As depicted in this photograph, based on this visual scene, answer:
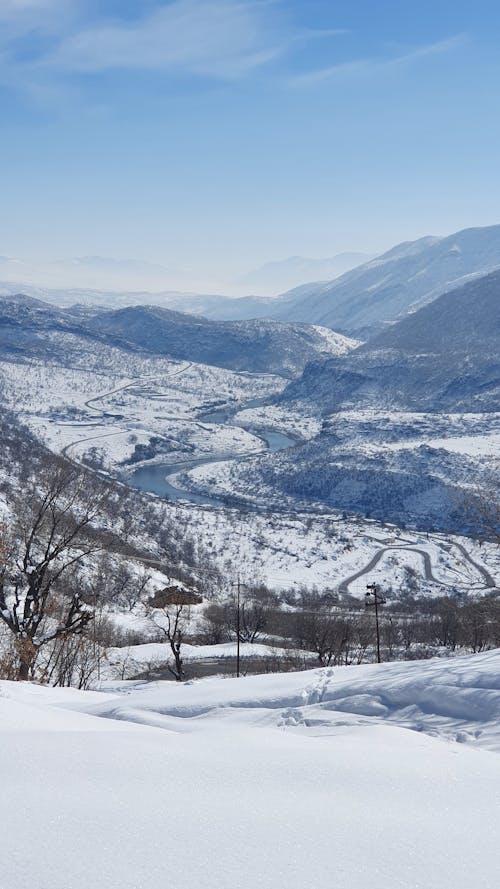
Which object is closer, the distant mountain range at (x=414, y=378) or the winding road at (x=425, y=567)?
the winding road at (x=425, y=567)

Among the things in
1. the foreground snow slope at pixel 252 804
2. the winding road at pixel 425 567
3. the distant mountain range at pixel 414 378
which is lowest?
the winding road at pixel 425 567

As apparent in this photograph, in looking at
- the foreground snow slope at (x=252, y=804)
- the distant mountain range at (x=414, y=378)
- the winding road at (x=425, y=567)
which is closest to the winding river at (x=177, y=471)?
the winding road at (x=425, y=567)

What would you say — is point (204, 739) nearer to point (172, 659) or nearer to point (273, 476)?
point (172, 659)

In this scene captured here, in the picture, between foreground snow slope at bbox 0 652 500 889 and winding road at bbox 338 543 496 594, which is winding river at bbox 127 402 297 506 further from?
foreground snow slope at bbox 0 652 500 889

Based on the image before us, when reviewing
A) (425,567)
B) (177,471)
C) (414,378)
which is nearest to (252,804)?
(425,567)

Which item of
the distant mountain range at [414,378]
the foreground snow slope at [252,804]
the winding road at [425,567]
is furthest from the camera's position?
the distant mountain range at [414,378]

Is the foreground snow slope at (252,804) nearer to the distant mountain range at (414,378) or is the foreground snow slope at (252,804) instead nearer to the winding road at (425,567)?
the winding road at (425,567)

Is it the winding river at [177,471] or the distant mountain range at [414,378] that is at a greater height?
the distant mountain range at [414,378]
